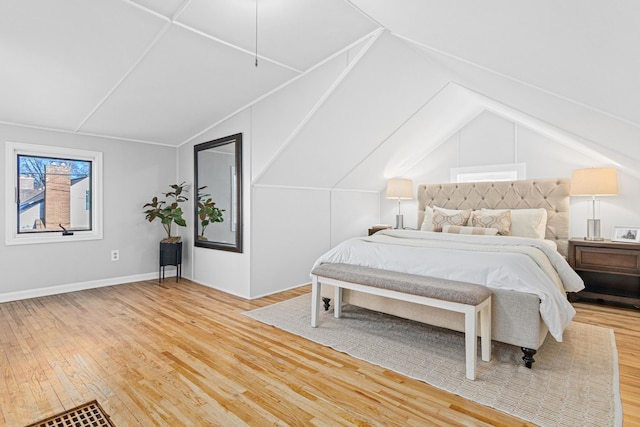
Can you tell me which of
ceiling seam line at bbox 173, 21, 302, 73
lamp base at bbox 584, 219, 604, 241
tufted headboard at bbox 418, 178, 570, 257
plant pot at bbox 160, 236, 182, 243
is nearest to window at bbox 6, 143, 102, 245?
plant pot at bbox 160, 236, 182, 243

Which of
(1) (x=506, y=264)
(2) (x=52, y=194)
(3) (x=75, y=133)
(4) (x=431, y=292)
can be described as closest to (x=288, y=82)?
(4) (x=431, y=292)

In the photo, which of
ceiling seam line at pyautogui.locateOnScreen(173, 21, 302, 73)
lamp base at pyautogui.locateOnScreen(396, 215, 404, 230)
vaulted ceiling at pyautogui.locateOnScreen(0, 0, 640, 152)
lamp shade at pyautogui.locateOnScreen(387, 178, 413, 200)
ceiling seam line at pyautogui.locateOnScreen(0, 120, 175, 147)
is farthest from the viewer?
lamp base at pyautogui.locateOnScreen(396, 215, 404, 230)

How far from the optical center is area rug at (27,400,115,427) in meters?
Answer: 1.67

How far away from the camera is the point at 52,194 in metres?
4.20

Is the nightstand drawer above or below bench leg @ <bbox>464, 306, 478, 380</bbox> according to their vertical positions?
above

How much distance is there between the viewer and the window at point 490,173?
14.8 ft

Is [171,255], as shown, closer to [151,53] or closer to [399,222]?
[151,53]

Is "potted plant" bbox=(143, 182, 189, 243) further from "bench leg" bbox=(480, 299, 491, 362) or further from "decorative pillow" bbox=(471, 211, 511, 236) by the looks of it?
"decorative pillow" bbox=(471, 211, 511, 236)

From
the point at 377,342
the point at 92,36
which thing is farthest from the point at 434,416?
the point at 92,36

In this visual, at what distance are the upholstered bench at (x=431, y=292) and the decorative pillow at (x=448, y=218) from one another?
81.9 inches

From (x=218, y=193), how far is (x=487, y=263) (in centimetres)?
477

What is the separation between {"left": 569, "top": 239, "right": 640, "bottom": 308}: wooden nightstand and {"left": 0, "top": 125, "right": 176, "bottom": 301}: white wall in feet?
17.8

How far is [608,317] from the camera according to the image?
3242 mm

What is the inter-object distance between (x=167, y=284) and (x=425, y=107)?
416 centimetres
